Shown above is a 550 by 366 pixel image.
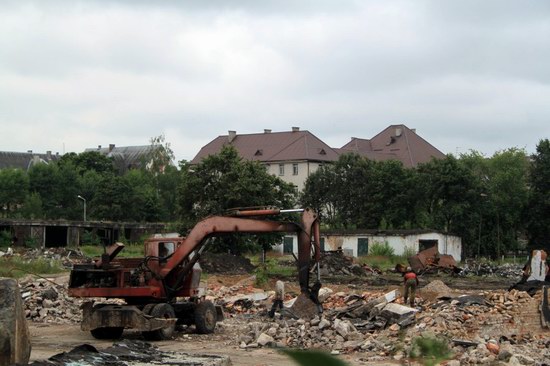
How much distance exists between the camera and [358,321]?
23609 millimetres

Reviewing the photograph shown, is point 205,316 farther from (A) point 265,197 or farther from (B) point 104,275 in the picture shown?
(A) point 265,197

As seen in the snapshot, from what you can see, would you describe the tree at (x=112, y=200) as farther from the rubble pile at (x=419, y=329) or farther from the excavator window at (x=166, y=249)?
the excavator window at (x=166, y=249)

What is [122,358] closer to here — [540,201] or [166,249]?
[166,249]

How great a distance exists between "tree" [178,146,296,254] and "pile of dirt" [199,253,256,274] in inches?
168

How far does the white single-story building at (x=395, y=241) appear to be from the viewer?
61.9 m

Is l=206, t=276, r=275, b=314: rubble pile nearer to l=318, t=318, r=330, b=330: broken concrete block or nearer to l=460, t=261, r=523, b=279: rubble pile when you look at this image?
l=318, t=318, r=330, b=330: broken concrete block

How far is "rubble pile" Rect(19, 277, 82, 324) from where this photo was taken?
26.3 m

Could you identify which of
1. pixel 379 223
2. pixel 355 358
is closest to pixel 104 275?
pixel 355 358

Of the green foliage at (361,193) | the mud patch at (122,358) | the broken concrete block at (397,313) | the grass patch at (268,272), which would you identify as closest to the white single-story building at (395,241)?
the green foliage at (361,193)

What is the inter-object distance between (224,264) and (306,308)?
2420 cm

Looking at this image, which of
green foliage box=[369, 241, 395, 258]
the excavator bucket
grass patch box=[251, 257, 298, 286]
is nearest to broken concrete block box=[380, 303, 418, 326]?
the excavator bucket

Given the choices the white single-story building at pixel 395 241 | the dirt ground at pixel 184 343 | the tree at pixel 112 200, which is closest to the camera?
the dirt ground at pixel 184 343

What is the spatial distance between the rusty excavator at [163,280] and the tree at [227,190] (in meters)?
29.3

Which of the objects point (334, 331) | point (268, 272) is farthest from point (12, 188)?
point (334, 331)
